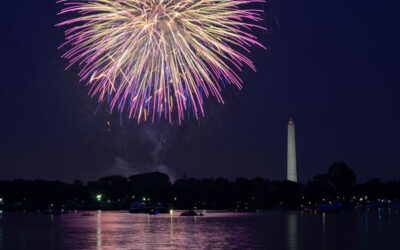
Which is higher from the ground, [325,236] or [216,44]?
[216,44]

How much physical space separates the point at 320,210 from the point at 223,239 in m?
113

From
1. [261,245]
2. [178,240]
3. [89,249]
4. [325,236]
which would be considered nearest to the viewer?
[89,249]

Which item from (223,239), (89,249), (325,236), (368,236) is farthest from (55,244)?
(368,236)

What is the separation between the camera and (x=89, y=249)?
43719 millimetres

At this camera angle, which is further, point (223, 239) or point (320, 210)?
point (320, 210)

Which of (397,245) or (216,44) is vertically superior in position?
(216,44)

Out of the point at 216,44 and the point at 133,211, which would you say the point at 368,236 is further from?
the point at 133,211

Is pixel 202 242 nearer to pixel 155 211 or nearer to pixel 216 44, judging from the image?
pixel 216 44

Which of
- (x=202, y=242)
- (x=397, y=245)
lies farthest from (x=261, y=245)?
(x=397, y=245)

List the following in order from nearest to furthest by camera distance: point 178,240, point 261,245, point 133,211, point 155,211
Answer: point 261,245 → point 178,240 → point 155,211 → point 133,211

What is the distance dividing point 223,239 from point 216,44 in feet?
53.7

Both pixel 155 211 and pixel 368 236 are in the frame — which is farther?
pixel 155 211

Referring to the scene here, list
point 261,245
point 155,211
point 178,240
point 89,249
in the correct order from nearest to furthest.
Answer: point 89,249 < point 261,245 < point 178,240 < point 155,211

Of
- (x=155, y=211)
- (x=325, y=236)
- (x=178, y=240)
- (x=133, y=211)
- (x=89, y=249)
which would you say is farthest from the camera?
(x=133, y=211)
